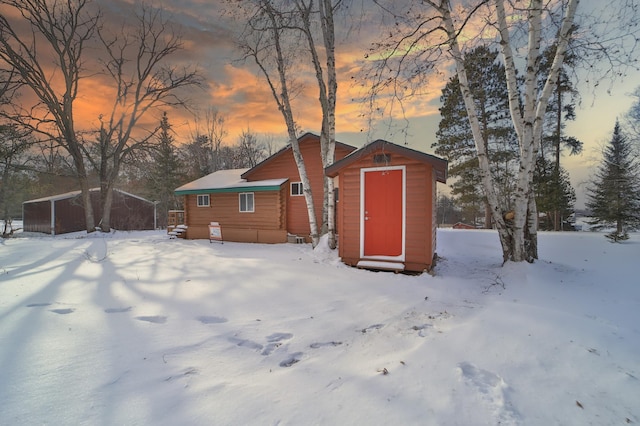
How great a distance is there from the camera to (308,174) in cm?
1280

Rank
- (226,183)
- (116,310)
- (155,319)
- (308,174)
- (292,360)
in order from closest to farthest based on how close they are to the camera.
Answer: (292,360)
(155,319)
(116,310)
(308,174)
(226,183)

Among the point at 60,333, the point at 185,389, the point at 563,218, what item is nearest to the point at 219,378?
the point at 185,389

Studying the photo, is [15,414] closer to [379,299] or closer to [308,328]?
[308,328]

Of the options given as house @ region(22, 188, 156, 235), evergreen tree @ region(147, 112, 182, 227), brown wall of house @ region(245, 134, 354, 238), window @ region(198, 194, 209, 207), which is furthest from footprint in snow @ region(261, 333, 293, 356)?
evergreen tree @ region(147, 112, 182, 227)

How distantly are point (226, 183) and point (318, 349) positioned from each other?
1291cm

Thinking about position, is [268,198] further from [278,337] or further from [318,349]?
[318,349]

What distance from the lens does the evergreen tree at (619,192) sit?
15.5m

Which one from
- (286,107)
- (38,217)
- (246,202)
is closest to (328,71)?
(286,107)

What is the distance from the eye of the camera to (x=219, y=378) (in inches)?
91.3

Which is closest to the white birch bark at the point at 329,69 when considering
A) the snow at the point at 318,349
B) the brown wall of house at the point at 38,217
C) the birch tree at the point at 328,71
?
the birch tree at the point at 328,71

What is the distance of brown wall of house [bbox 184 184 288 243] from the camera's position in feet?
42.3

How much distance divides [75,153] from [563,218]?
32.2 m

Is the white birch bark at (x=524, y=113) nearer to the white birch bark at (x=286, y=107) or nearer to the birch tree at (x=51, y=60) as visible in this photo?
the white birch bark at (x=286, y=107)

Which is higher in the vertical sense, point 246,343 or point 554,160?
point 554,160
